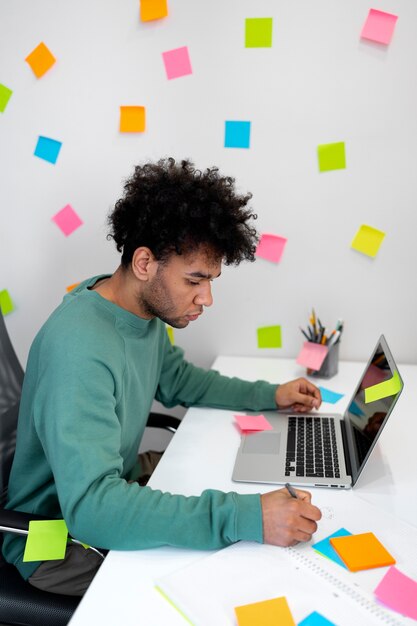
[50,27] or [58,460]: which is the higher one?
[50,27]

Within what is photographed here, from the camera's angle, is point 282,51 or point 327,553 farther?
point 282,51

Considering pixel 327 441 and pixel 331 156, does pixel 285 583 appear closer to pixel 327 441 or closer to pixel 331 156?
pixel 327 441

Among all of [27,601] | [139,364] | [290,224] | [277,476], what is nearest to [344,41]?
[290,224]

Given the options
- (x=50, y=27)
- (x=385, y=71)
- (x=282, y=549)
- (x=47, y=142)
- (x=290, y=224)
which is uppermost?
(x=50, y=27)

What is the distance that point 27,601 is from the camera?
104 centimetres

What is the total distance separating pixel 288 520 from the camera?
35.7 inches

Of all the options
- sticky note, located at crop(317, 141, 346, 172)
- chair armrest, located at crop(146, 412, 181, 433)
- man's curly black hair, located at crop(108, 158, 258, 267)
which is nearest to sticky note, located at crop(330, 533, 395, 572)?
man's curly black hair, located at crop(108, 158, 258, 267)

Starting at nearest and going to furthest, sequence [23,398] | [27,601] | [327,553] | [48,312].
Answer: [327,553] → [27,601] → [23,398] → [48,312]

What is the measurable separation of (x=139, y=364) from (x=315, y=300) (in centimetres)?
71

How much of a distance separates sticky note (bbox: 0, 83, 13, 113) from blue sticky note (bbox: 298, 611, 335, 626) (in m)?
1.63

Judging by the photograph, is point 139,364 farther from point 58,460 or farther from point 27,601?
point 27,601

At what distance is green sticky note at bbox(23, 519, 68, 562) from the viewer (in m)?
1.00

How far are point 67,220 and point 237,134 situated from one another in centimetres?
60

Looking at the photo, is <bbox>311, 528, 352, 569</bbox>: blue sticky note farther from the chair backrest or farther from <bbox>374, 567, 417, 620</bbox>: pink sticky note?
the chair backrest
